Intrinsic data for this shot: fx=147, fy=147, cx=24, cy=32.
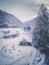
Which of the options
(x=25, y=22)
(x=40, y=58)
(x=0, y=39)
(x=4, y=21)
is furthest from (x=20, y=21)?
(x=40, y=58)

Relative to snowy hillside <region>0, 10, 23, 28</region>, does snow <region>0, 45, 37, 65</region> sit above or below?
below

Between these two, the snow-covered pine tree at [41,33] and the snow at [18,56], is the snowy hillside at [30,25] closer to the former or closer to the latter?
the snow-covered pine tree at [41,33]

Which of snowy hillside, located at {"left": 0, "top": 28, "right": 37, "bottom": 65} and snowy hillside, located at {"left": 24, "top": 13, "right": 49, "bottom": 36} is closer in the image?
snowy hillside, located at {"left": 0, "top": 28, "right": 37, "bottom": 65}

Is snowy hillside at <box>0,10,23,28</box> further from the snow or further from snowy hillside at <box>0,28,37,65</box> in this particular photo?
the snow

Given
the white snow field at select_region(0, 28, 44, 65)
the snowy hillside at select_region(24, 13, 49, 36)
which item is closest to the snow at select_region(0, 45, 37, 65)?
the white snow field at select_region(0, 28, 44, 65)

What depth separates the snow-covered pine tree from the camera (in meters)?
2.21

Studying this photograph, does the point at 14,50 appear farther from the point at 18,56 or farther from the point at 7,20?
the point at 7,20

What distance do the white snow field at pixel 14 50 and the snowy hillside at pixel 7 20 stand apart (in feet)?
0.20

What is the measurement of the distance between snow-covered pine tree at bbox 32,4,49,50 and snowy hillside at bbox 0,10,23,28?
0.89ft

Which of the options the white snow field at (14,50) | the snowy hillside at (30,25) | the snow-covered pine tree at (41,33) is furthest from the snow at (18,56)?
the snowy hillside at (30,25)

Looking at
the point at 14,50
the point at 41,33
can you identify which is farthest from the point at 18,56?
the point at 41,33

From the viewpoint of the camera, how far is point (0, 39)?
214 cm

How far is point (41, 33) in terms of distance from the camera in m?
2.22

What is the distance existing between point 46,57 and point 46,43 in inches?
8.2
